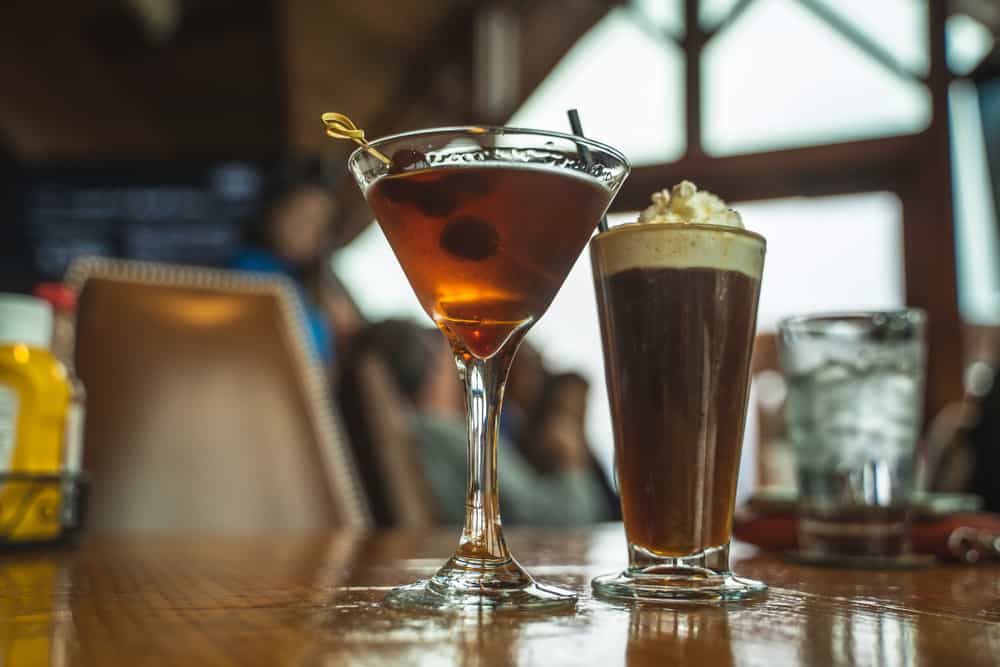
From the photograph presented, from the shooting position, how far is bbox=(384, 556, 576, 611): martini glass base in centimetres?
45

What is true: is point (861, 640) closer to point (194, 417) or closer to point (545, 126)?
point (194, 417)

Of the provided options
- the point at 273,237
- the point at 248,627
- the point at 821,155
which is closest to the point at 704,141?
the point at 821,155

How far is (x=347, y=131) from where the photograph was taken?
54 cm

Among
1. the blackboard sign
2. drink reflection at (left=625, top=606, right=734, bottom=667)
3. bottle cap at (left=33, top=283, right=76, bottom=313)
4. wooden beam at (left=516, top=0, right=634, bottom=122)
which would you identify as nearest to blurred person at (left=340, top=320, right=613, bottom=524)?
bottle cap at (left=33, top=283, right=76, bottom=313)

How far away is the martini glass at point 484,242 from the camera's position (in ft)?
1.66

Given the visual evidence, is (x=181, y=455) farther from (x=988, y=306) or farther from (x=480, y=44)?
(x=480, y=44)

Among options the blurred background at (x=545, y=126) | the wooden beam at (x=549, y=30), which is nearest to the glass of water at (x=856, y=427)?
the blurred background at (x=545, y=126)

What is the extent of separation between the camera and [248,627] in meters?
0.39

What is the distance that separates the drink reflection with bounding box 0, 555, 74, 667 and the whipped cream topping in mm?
387

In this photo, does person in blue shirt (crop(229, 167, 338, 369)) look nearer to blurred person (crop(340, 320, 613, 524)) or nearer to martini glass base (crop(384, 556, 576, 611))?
blurred person (crop(340, 320, 613, 524))

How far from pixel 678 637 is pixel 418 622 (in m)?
0.11

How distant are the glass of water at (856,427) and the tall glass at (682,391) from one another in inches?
9.0

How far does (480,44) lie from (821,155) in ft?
6.95

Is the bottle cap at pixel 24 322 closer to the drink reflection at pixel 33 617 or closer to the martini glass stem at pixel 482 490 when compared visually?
the drink reflection at pixel 33 617
